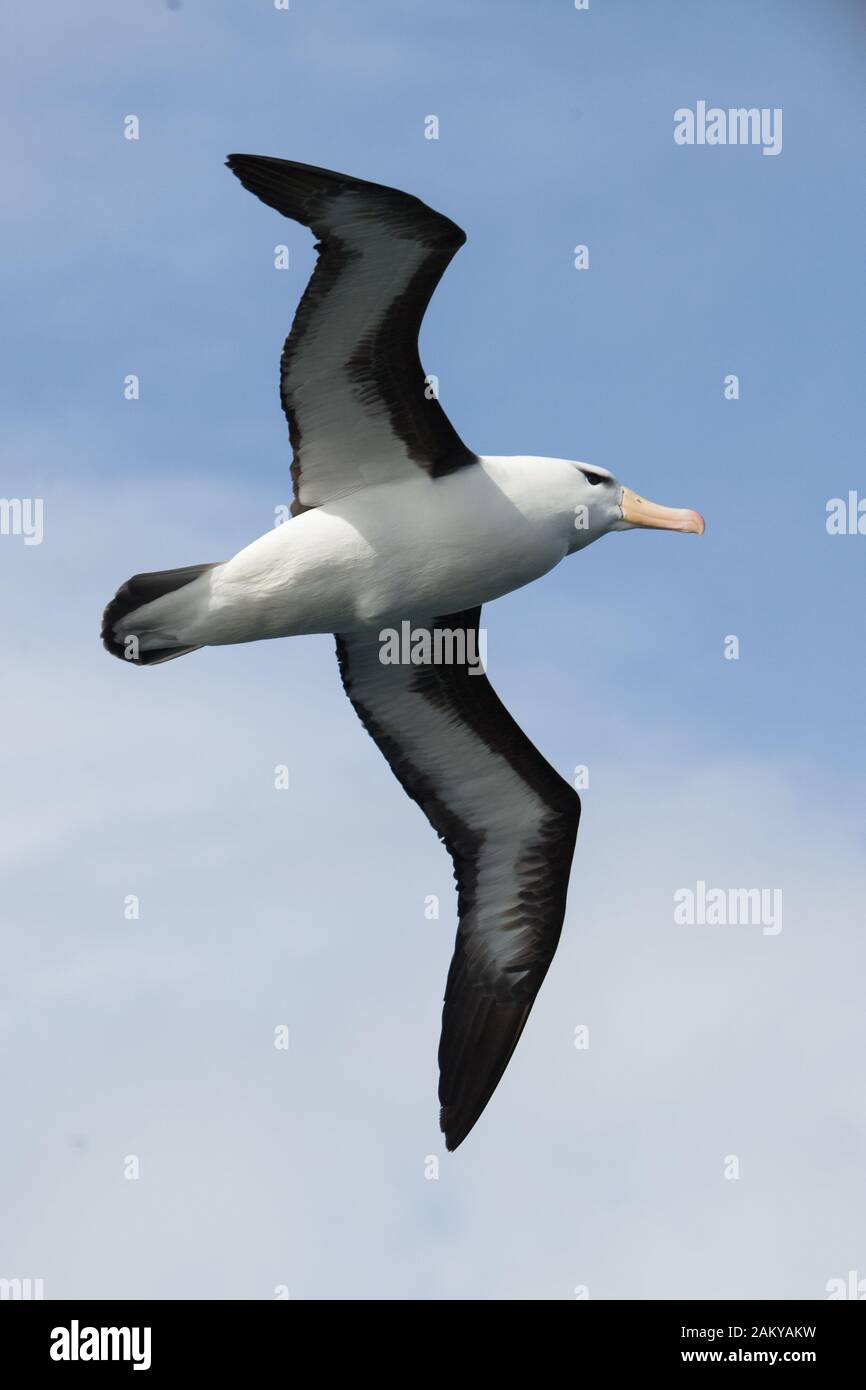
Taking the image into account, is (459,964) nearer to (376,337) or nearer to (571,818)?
(571,818)

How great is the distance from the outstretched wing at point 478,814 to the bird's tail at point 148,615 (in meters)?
1.68

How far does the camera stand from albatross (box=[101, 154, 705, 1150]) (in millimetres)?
11461

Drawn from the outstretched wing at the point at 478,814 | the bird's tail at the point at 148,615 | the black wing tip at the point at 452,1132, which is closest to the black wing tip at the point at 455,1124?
the black wing tip at the point at 452,1132

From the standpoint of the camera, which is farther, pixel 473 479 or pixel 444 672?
pixel 444 672

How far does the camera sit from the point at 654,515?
1323 cm

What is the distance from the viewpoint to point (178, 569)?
12.2 metres

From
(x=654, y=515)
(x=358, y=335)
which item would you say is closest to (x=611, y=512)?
(x=654, y=515)

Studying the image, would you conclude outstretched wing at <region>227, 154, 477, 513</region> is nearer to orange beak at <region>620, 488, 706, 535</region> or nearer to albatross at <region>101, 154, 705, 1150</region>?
albatross at <region>101, 154, 705, 1150</region>

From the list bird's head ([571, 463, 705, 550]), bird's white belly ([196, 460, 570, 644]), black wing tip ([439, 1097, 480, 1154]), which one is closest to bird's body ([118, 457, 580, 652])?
bird's white belly ([196, 460, 570, 644])

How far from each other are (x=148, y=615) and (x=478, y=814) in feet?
10.1

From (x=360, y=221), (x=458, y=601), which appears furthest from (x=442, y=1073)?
(x=360, y=221)

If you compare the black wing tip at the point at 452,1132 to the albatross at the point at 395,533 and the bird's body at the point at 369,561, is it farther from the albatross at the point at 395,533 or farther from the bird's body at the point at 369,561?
the bird's body at the point at 369,561

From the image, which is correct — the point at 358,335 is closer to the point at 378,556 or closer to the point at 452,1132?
the point at 378,556

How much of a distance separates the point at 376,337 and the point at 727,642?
4.10 m
